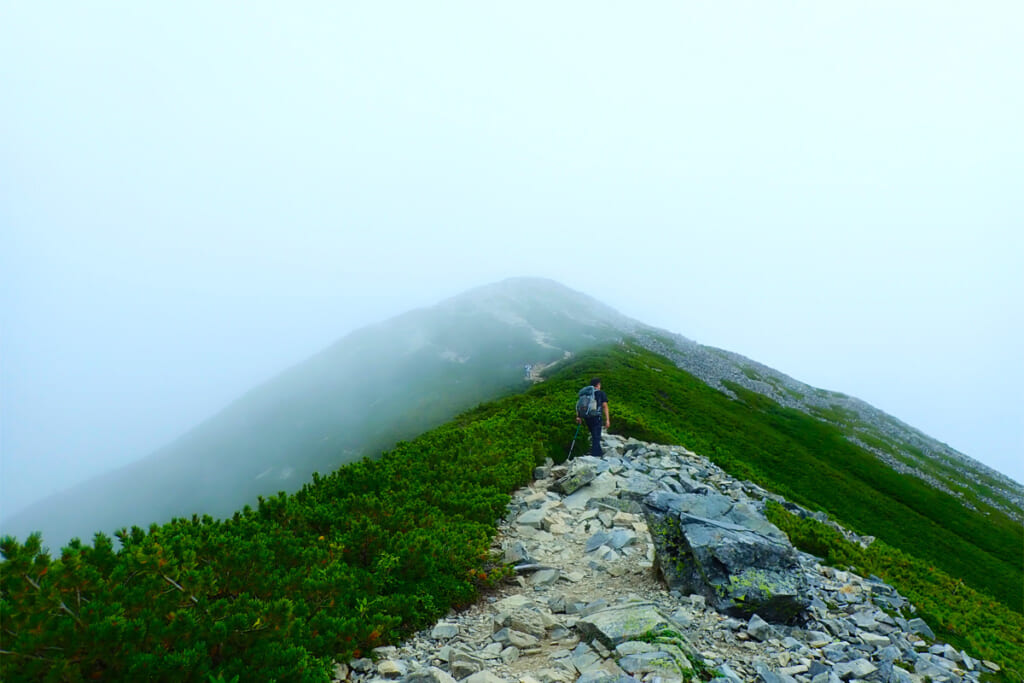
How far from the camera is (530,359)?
10150cm

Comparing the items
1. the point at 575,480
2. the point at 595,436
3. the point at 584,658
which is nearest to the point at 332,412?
the point at 595,436

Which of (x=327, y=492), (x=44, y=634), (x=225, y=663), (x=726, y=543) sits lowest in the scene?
(x=726, y=543)

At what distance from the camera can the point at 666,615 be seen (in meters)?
9.59

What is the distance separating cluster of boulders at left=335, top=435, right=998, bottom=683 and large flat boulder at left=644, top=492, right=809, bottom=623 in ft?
0.08

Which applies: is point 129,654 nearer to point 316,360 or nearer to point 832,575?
point 832,575

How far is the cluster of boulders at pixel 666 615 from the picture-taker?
311 inches

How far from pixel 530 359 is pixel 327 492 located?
88.2 metres

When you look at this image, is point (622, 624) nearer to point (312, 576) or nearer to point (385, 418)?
point (312, 576)

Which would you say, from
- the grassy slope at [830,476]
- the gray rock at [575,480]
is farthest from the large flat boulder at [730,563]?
the grassy slope at [830,476]

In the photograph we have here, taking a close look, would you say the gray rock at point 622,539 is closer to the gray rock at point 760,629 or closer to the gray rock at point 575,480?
the gray rock at point 575,480

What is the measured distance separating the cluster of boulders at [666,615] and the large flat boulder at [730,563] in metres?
0.03

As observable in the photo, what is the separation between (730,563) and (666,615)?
6.73 ft

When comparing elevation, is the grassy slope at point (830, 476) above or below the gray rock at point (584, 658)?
below

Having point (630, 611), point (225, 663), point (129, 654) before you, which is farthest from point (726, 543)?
point (129, 654)
